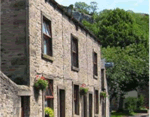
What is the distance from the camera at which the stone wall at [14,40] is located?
12.1 metres

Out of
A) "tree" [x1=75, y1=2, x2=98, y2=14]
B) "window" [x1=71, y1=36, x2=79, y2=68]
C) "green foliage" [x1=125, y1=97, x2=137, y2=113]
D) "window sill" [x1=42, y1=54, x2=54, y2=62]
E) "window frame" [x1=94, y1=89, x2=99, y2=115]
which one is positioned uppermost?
"tree" [x1=75, y1=2, x2=98, y2=14]

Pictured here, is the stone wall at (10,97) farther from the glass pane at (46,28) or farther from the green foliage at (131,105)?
the green foliage at (131,105)

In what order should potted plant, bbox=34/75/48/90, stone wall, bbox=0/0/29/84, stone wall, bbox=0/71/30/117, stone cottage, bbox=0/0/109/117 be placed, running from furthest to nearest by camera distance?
potted plant, bbox=34/75/48/90 < stone wall, bbox=0/0/29/84 < stone cottage, bbox=0/0/109/117 < stone wall, bbox=0/71/30/117

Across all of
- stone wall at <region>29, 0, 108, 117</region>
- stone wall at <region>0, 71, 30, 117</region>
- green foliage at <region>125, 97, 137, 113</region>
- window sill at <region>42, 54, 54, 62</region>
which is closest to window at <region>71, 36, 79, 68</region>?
stone wall at <region>29, 0, 108, 117</region>

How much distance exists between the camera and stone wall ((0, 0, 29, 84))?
39.6 ft

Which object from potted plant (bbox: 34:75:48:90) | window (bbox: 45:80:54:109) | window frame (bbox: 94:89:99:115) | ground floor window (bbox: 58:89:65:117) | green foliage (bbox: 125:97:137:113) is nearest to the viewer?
potted plant (bbox: 34:75:48:90)

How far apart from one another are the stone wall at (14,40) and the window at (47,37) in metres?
1.67

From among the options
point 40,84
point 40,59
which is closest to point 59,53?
point 40,59

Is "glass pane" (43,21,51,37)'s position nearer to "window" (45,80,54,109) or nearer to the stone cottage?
the stone cottage

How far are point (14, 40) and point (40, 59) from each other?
1.33m

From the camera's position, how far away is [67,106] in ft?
53.4

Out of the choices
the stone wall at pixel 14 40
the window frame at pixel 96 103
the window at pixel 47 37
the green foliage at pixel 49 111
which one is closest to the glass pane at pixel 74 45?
the window at pixel 47 37

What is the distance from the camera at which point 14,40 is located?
12.3m

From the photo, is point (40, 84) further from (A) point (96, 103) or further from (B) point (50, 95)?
(A) point (96, 103)
